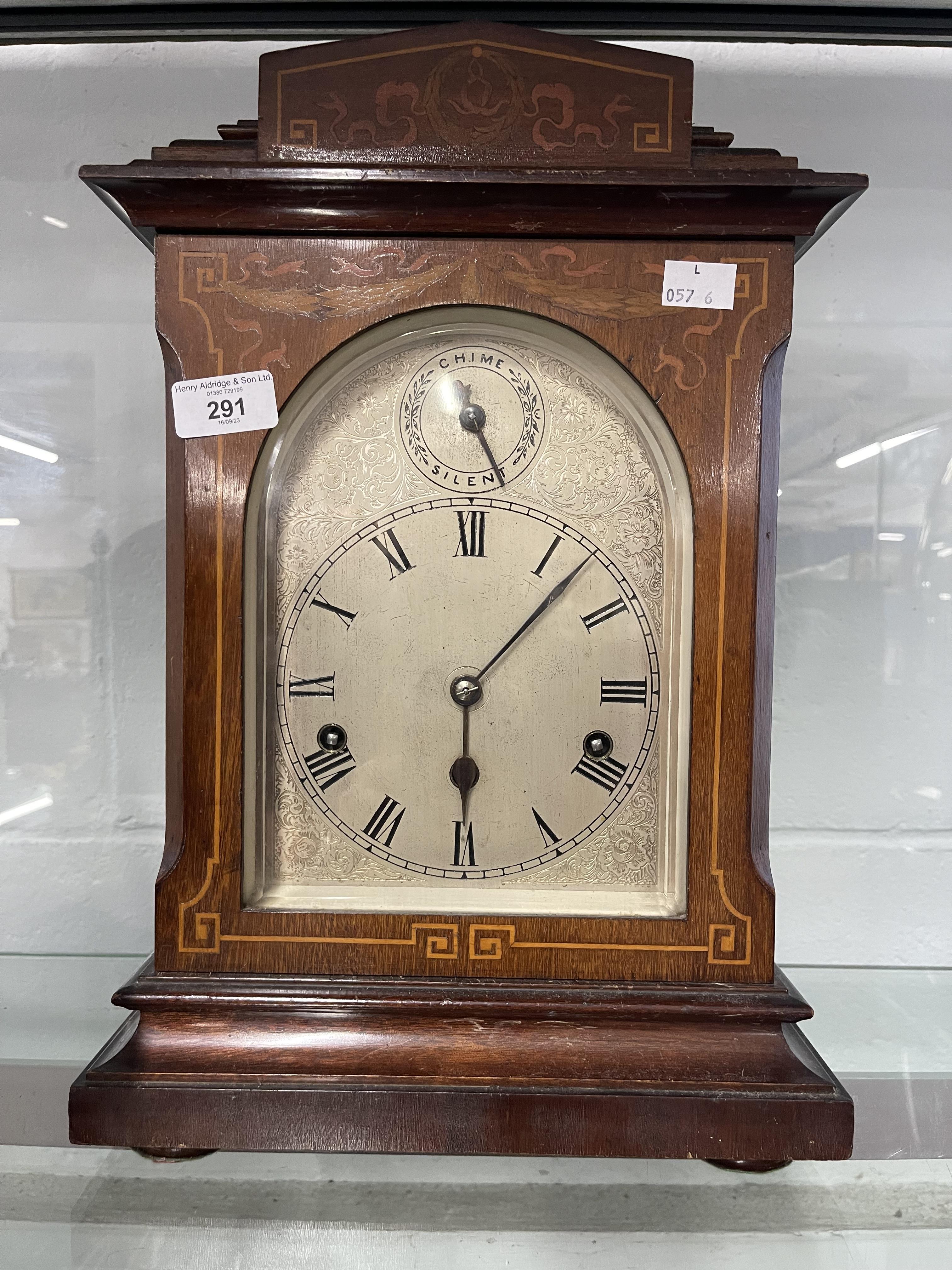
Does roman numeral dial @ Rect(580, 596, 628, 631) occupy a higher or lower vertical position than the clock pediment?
lower

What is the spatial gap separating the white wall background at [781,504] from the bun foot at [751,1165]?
0.55 meters

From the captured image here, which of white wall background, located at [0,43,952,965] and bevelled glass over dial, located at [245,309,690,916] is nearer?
bevelled glass over dial, located at [245,309,690,916]

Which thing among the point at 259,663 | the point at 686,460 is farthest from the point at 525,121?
the point at 259,663

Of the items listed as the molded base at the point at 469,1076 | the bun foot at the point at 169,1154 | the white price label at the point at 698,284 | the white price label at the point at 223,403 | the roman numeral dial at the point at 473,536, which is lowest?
the bun foot at the point at 169,1154

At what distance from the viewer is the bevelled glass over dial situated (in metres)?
1.05

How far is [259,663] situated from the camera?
1042mm

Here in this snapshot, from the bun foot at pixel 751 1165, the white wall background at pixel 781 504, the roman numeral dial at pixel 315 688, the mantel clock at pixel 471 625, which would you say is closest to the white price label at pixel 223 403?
the mantel clock at pixel 471 625

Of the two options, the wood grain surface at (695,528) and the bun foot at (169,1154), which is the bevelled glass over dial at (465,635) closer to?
the wood grain surface at (695,528)

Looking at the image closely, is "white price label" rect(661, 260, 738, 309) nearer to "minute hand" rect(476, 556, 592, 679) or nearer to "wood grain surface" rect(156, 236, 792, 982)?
"wood grain surface" rect(156, 236, 792, 982)

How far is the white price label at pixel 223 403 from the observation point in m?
1.01

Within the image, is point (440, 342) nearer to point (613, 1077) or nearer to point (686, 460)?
point (686, 460)

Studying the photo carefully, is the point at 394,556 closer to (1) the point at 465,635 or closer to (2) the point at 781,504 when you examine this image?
(1) the point at 465,635

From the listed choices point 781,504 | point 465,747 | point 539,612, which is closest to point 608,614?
point 539,612

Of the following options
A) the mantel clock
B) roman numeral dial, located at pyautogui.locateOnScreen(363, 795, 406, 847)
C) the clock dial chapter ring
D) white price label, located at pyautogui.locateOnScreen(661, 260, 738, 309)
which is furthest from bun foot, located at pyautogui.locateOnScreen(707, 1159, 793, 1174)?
white price label, located at pyautogui.locateOnScreen(661, 260, 738, 309)
